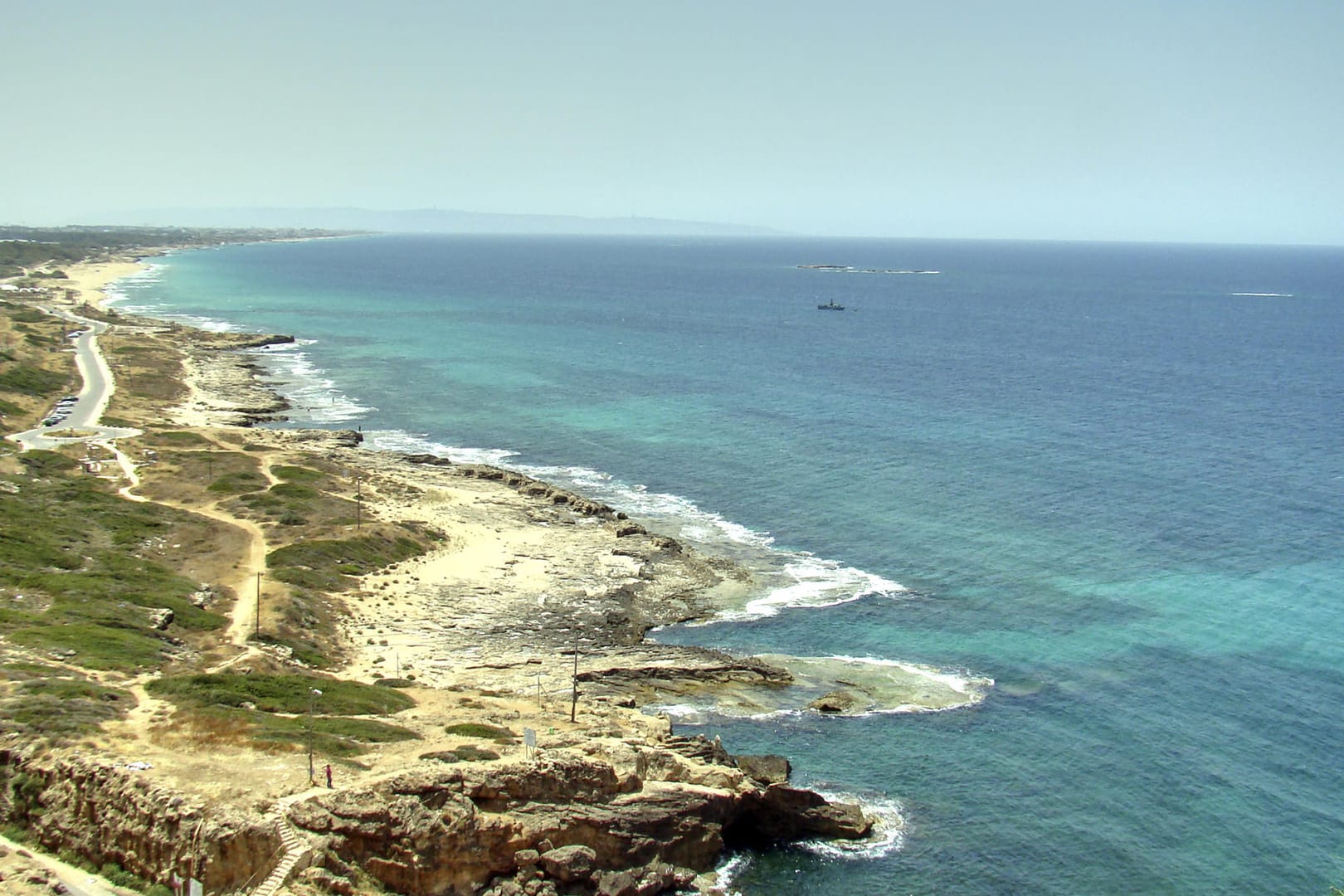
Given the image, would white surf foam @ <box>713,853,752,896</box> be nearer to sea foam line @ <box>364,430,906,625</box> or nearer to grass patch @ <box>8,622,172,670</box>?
sea foam line @ <box>364,430,906,625</box>

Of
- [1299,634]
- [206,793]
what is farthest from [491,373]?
[206,793]

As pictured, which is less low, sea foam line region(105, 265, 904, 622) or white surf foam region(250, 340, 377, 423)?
white surf foam region(250, 340, 377, 423)

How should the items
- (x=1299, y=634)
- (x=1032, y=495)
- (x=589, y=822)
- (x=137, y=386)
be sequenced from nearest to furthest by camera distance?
(x=589, y=822), (x=1299, y=634), (x=1032, y=495), (x=137, y=386)

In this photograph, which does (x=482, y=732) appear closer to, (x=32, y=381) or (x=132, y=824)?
(x=132, y=824)

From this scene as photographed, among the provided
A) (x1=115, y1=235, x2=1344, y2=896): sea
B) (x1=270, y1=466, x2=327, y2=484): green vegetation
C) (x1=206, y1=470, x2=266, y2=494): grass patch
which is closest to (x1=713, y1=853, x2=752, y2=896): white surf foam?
(x1=115, y1=235, x2=1344, y2=896): sea

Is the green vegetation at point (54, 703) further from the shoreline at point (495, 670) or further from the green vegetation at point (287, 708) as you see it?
the green vegetation at point (287, 708)

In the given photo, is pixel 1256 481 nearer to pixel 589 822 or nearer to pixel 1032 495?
pixel 1032 495
